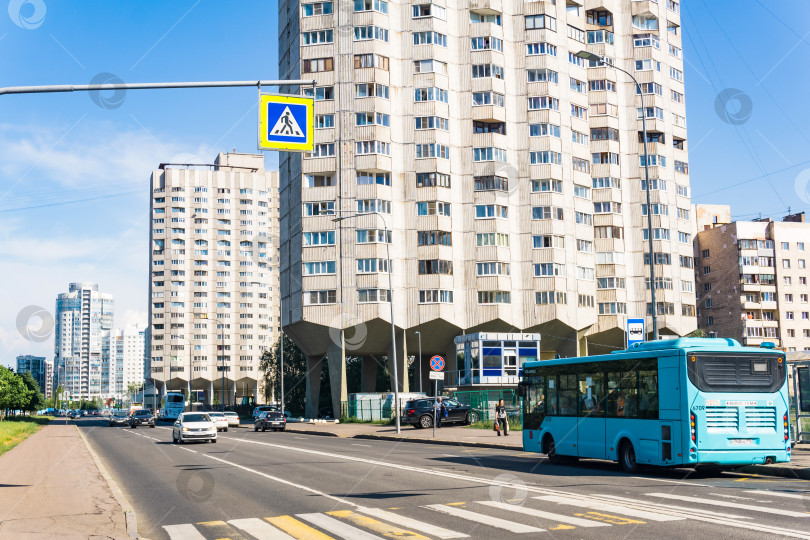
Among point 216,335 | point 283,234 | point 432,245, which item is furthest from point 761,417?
point 216,335

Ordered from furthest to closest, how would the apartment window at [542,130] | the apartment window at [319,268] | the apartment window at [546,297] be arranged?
the apartment window at [542,130], the apartment window at [546,297], the apartment window at [319,268]

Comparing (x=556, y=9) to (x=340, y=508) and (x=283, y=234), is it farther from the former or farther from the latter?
(x=340, y=508)

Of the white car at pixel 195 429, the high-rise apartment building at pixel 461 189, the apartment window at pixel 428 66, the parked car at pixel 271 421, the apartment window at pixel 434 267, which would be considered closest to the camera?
the white car at pixel 195 429

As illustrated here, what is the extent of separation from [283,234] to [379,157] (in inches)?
528

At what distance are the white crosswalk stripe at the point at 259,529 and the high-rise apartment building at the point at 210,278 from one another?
140m

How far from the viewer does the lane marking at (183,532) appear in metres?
10.3

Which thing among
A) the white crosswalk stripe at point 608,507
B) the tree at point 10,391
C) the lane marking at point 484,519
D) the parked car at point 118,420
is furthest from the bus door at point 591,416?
→ the tree at point 10,391

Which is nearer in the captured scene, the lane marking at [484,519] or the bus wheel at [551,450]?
the lane marking at [484,519]

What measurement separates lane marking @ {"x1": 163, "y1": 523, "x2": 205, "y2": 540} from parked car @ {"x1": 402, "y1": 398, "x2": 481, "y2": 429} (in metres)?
33.0

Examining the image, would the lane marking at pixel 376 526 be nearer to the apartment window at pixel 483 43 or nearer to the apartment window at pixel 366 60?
the apartment window at pixel 366 60

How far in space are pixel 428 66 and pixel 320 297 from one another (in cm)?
2293

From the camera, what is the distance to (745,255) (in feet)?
358

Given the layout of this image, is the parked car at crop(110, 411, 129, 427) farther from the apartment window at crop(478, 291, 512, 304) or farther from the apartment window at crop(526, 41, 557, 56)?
the apartment window at crop(526, 41, 557, 56)

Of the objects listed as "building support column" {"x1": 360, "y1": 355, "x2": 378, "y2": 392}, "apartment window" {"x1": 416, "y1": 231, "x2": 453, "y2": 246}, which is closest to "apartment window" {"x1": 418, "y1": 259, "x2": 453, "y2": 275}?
"apartment window" {"x1": 416, "y1": 231, "x2": 453, "y2": 246}
